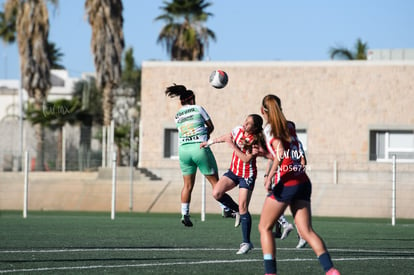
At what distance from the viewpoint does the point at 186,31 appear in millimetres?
55844

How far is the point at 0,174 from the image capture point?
36656 millimetres

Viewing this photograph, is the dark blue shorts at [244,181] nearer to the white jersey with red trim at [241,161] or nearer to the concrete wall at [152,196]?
the white jersey with red trim at [241,161]

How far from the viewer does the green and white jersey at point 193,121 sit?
13.6 m

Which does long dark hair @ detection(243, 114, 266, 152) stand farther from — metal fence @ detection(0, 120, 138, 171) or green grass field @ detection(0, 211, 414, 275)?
metal fence @ detection(0, 120, 138, 171)

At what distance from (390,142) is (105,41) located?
16256 mm

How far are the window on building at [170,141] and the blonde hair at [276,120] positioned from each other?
32073 mm

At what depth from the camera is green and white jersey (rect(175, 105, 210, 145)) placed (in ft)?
44.6

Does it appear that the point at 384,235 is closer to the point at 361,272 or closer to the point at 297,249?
the point at 297,249

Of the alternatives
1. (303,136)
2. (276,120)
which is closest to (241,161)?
(276,120)

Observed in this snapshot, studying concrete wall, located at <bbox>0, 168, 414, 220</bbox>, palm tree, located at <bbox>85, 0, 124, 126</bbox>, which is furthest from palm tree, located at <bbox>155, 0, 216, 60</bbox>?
concrete wall, located at <bbox>0, 168, 414, 220</bbox>

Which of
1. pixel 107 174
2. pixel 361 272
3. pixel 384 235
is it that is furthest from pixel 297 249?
pixel 107 174

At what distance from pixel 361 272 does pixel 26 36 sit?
4004 cm

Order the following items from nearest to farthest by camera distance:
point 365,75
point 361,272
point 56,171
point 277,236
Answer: point 361,272 → point 277,236 → point 56,171 → point 365,75

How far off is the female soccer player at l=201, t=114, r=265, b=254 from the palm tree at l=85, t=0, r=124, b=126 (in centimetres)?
3409
